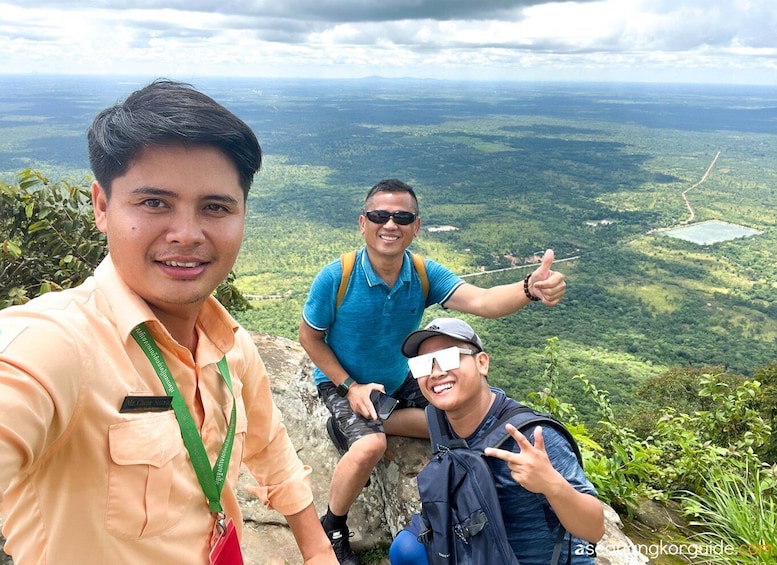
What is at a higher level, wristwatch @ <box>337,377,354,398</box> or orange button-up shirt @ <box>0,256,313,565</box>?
orange button-up shirt @ <box>0,256,313,565</box>

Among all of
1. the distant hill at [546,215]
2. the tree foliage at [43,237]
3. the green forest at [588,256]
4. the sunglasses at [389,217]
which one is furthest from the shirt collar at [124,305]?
the tree foliage at [43,237]

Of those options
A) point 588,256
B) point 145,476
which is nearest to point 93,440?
point 145,476

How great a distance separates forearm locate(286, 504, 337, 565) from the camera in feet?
5.60

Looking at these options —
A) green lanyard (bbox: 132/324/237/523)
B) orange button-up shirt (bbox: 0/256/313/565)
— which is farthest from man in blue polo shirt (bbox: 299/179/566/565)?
orange button-up shirt (bbox: 0/256/313/565)

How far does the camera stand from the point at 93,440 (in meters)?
0.99

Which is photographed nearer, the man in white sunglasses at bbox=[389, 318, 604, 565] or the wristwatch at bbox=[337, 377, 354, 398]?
the man in white sunglasses at bbox=[389, 318, 604, 565]

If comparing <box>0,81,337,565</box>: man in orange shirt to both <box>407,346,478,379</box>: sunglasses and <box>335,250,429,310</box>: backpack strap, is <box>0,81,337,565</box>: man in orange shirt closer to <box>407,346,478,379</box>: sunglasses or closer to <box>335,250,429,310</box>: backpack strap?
<box>407,346,478,379</box>: sunglasses

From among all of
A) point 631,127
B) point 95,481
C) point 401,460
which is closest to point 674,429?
point 401,460

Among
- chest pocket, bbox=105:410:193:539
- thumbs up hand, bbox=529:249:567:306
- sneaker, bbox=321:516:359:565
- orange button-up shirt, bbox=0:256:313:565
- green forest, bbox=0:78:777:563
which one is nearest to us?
orange button-up shirt, bbox=0:256:313:565

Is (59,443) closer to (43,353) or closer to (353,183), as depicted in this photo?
(43,353)

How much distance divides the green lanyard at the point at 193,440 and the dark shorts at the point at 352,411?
70.5 inches

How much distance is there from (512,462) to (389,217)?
175 cm

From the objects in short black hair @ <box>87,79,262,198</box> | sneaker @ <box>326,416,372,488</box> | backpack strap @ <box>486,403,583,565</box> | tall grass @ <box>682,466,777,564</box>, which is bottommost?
tall grass @ <box>682,466,777,564</box>

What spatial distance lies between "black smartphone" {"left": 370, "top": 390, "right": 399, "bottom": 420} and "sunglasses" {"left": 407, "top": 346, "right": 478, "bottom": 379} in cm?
91
